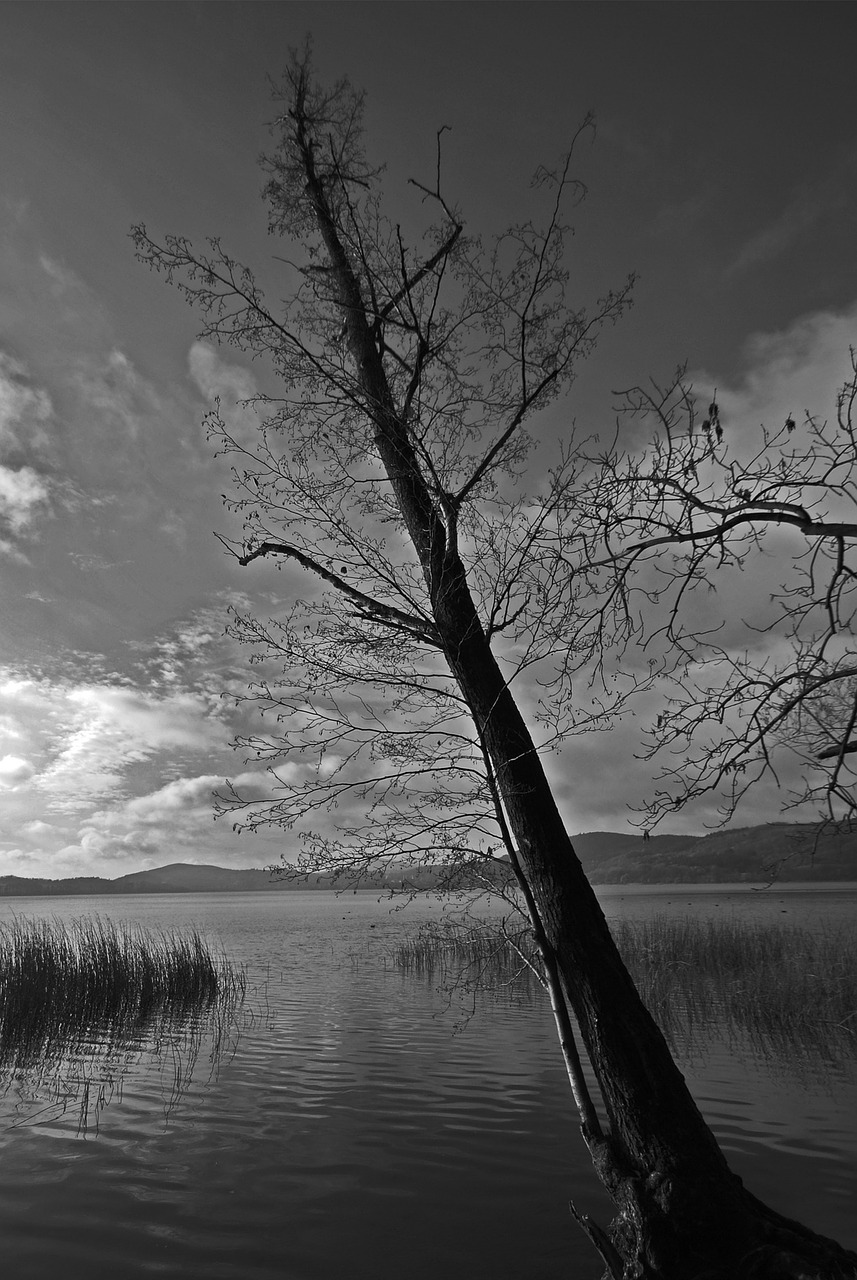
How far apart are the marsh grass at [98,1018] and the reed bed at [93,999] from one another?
0.05ft

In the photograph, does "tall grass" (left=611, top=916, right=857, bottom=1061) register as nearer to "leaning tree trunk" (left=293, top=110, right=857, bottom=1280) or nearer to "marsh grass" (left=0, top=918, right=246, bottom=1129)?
"leaning tree trunk" (left=293, top=110, right=857, bottom=1280)

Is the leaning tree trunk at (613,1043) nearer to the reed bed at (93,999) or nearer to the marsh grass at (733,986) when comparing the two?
the marsh grass at (733,986)

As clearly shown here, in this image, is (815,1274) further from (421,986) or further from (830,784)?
(421,986)

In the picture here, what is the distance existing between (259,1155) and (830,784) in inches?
204

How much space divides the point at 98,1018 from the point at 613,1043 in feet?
35.0

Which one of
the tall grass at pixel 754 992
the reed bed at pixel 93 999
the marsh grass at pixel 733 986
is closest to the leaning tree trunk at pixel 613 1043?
the marsh grass at pixel 733 986

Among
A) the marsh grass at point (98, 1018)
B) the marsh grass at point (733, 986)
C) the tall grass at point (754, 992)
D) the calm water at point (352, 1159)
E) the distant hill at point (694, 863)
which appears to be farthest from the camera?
the distant hill at point (694, 863)

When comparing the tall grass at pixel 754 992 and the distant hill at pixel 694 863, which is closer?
the tall grass at pixel 754 992

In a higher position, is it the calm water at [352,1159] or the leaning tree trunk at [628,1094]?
the leaning tree trunk at [628,1094]

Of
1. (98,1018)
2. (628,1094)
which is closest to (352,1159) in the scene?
(628,1094)

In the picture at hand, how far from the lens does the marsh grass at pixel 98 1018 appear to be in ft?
26.9

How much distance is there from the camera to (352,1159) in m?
5.82

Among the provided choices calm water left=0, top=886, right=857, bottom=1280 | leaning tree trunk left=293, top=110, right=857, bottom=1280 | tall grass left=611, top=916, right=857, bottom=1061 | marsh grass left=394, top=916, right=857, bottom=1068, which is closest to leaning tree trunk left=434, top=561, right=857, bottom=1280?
leaning tree trunk left=293, top=110, right=857, bottom=1280

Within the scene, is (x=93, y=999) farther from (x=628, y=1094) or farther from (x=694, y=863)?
(x=694, y=863)
